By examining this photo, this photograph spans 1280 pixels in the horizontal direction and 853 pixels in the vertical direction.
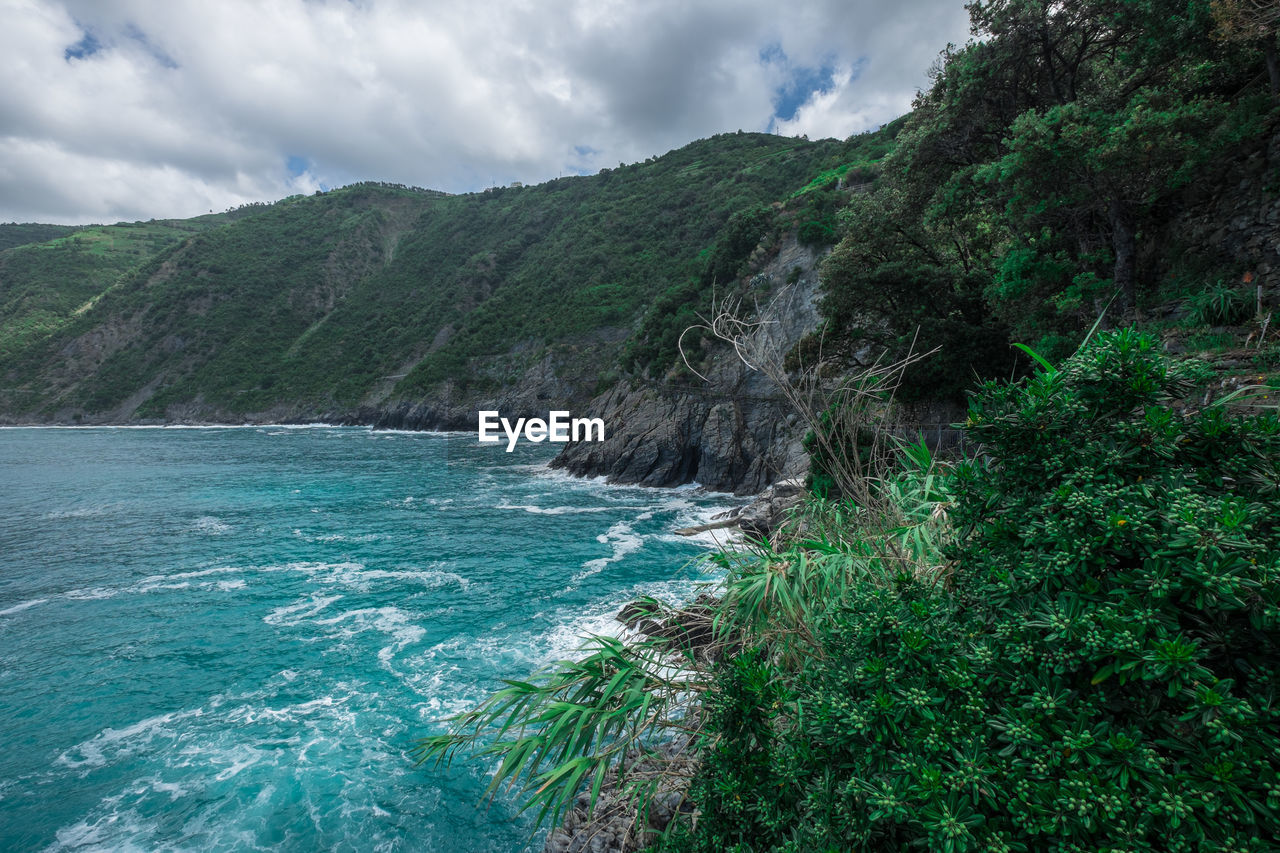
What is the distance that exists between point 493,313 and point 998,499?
276 ft

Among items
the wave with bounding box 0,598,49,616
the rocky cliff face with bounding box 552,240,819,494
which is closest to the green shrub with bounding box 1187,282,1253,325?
the rocky cliff face with bounding box 552,240,819,494

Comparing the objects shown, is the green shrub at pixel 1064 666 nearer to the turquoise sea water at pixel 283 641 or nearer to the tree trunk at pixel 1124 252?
the turquoise sea water at pixel 283 641

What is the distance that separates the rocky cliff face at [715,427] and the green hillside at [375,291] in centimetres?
1046

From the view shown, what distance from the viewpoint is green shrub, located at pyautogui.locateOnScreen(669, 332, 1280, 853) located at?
271 cm

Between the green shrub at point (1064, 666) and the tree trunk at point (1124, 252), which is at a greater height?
the tree trunk at point (1124, 252)

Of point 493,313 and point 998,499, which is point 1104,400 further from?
point 493,313

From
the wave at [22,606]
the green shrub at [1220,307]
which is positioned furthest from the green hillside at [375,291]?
the wave at [22,606]

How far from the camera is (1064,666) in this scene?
311 centimetres

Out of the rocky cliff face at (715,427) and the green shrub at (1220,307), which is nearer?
the green shrub at (1220,307)

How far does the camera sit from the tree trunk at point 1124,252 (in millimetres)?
12780

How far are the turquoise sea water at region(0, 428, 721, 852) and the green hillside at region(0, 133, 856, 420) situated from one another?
35247 millimetres

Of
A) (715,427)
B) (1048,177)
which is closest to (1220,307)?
(1048,177)

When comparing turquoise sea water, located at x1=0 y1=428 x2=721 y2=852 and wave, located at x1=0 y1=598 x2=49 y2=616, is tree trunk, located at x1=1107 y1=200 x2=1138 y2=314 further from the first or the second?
wave, located at x1=0 y1=598 x2=49 y2=616

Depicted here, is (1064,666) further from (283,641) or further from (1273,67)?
(283,641)
